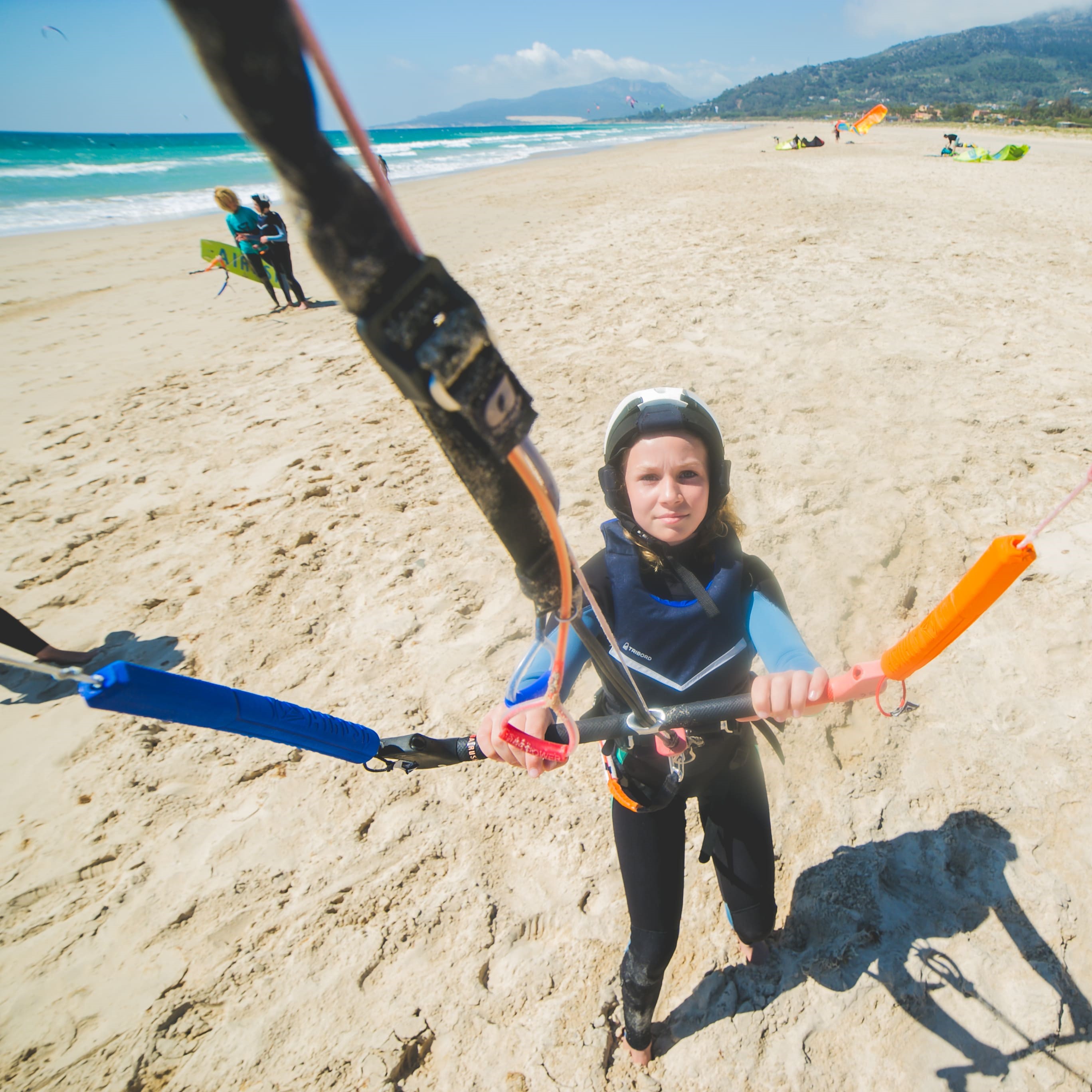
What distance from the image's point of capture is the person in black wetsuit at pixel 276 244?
348 inches

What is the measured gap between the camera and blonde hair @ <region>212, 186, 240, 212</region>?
8.28 metres

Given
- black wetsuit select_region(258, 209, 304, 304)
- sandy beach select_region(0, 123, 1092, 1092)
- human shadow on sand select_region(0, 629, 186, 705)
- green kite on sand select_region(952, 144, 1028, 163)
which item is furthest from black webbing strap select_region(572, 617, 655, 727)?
green kite on sand select_region(952, 144, 1028, 163)

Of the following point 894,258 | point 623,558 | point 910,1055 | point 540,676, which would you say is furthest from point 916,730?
point 894,258

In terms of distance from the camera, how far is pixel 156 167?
37.4 meters

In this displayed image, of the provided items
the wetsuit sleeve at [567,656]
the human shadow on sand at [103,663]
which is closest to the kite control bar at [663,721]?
the wetsuit sleeve at [567,656]

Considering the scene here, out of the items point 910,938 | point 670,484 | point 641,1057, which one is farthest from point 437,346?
point 910,938

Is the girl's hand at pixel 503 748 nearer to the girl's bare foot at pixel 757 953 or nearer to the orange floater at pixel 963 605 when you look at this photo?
the orange floater at pixel 963 605

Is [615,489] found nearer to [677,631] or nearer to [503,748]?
[677,631]

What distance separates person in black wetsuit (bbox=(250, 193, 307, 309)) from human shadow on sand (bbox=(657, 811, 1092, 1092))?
1013 cm

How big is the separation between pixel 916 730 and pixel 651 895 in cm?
170

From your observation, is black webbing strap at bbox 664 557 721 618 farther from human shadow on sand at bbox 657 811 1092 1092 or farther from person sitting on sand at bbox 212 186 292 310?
person sitting on sand at bbox 212 186 292 310

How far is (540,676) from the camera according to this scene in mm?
1896

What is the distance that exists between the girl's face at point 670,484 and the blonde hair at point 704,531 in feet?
0.19

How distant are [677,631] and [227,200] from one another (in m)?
9.83
